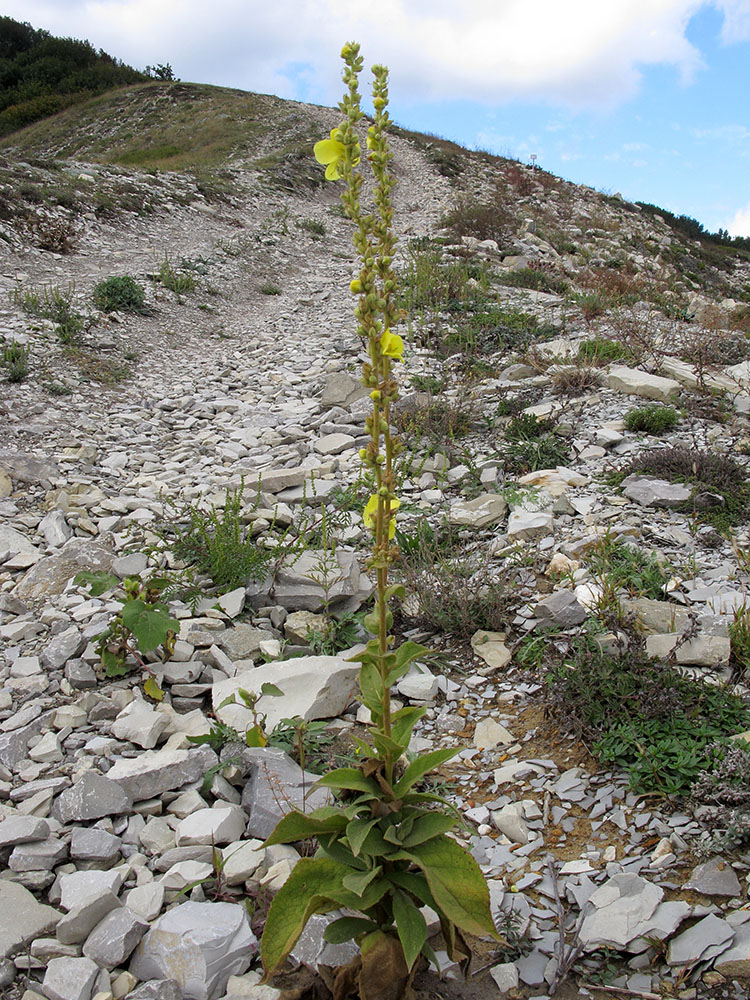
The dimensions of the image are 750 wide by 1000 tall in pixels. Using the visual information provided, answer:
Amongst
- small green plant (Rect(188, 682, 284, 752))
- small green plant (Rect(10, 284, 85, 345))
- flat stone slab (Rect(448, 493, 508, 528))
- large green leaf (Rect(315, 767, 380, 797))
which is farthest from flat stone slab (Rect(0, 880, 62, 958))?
small green plant (Rect(10, 284, 85, 345))

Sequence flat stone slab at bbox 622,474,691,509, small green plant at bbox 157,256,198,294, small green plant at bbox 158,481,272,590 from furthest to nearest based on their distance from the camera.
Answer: small green plant at bbox 157,256,198,294, flat stone slab at bbox 622,474,691,509, small green plant at bbox 158,481,272,590

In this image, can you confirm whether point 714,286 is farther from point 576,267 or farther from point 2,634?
point 2,634

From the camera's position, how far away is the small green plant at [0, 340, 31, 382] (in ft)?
23.8

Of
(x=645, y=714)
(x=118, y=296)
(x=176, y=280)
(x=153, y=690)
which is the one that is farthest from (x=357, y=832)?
(x=176, y=280)

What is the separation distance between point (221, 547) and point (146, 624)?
1.05m

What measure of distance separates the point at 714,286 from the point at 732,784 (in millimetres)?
20606

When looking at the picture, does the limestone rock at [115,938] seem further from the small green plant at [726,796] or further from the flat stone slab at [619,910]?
the small green plant at [726,796]

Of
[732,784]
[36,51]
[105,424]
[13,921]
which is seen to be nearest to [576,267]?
[105,424]

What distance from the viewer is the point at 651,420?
5.77 meters

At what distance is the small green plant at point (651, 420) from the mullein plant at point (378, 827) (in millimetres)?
Answer: 4383

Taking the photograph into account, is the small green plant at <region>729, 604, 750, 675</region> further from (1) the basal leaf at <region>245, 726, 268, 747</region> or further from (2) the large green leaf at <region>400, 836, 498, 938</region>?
(1) the basal leaf at <region>245, 726, 268, 747</region>

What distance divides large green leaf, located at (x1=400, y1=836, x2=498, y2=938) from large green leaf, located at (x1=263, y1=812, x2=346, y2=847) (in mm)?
234

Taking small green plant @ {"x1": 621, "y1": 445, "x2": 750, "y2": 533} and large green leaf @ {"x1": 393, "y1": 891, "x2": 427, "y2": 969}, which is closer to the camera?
large green leaf @ {"x1": 393, "y1": 891, "x2": 427, "y2": 969}

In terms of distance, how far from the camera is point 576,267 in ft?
52.2
